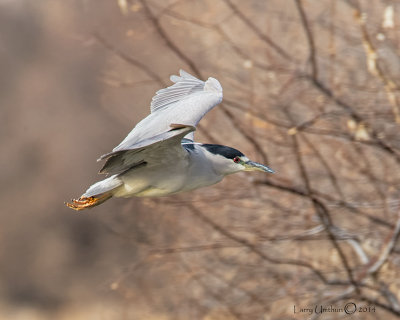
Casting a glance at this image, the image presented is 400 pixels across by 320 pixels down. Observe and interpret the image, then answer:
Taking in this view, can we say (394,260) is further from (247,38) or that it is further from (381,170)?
(247,38)

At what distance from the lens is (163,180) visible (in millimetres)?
4246

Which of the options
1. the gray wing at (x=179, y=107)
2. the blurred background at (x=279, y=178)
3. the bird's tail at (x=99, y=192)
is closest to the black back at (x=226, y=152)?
the gray wing at (x=179, y=107)

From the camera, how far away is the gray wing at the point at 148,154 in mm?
3894

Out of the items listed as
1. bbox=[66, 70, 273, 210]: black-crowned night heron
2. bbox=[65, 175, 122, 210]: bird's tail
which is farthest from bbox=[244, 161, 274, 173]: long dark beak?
bbox=[65, 175, 122, 210]: bird's tail

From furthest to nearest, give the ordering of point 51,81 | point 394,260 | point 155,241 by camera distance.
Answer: point 51,81 → point 155,241 → point 394,260

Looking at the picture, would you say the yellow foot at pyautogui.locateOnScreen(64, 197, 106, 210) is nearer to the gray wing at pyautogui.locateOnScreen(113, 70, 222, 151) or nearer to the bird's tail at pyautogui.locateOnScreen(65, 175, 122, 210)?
the bird's tail at pyautogui.locateOnScreen(65, 175, 122, 210)

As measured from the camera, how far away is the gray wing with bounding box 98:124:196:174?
389 centimetres

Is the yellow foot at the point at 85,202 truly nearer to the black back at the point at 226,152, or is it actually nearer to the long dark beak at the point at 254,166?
the black back at the point at 226,152

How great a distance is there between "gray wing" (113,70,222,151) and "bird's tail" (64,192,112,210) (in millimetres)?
333

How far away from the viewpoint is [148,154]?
414 cm

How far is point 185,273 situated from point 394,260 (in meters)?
1.19

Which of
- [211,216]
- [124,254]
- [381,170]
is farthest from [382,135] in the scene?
[124,254]

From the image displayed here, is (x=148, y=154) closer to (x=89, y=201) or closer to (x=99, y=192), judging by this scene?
(x=99, y=192)

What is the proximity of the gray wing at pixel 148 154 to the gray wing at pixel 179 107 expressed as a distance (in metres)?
0.05
